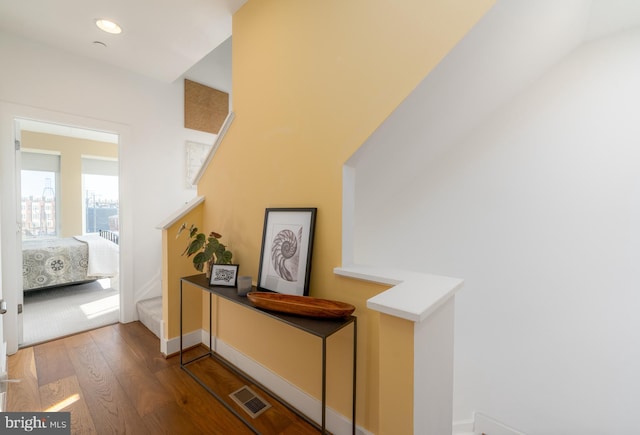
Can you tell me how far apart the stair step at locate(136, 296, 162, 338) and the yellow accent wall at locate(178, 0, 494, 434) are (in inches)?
34.4

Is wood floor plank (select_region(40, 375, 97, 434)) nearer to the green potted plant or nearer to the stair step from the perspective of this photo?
the stair step

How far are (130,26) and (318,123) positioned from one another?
6.39 ft

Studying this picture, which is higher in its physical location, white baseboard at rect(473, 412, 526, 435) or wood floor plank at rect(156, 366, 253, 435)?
wood floor plank at rect(156, 366, 253, 435)

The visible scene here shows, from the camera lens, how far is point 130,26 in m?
2.17

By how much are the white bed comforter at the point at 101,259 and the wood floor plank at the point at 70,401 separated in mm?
2354

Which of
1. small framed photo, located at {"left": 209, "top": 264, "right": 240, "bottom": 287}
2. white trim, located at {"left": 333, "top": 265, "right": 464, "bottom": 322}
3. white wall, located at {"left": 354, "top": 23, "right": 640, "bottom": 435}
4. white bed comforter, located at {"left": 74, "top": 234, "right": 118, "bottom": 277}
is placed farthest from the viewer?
white bed comforter, located at {"left": 74, "top": 234, "right": 118, "bottom": 277}

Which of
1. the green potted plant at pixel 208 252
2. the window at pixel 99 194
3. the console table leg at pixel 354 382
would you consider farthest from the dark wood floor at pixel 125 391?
the window at pixel 99 194

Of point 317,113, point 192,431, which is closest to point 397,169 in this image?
point 317,113

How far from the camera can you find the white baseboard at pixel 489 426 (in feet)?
6.82

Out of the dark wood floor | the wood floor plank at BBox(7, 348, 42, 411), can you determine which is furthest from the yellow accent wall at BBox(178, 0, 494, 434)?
the wood floor plank at BBox(7, 348, 42, 411)

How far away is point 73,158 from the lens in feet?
17.7

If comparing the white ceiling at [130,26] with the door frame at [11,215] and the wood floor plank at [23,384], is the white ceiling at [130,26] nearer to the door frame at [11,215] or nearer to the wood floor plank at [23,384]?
the door frame at [11,215]

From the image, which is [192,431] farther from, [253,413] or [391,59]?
[391,59]

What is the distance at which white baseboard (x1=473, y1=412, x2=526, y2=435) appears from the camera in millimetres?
2080
